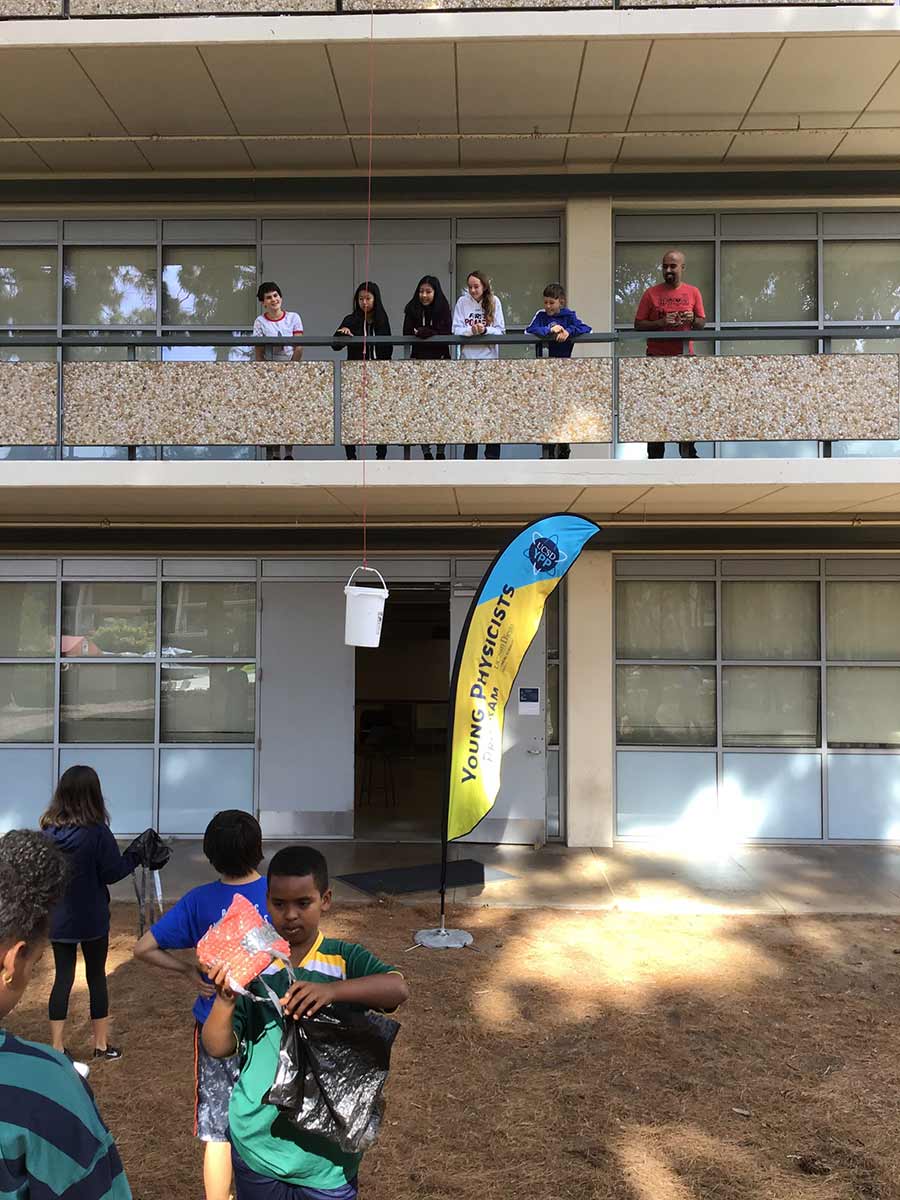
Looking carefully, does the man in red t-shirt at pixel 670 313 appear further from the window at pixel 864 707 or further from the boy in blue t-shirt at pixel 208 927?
the boy in blue t-shirt at pixel 208 927

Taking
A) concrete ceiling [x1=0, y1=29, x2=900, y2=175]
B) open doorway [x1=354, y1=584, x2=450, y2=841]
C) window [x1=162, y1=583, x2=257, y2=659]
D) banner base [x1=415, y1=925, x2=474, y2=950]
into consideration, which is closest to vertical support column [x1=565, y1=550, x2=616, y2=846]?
banner base [x1=415, y1=925, x2=474, y2=950]

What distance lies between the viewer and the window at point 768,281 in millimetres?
9617

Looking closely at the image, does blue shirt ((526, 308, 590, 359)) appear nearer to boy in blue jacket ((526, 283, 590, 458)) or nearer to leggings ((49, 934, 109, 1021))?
boy in blue jacket ((526, 283, 590, 458))

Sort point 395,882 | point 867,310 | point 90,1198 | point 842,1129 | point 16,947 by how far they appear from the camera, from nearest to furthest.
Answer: point 90,1198
point 16,947
point 842,1129
point 395,882
point 867,310

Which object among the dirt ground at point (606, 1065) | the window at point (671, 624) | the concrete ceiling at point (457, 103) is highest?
the concrete ceiling at point (457, 103)

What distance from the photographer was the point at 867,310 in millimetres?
9570

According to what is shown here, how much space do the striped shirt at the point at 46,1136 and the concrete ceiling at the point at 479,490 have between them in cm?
634

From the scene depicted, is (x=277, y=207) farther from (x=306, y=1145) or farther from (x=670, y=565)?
(x=306, y=1145)

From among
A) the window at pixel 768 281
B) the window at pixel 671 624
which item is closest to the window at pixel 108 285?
the window at pixel 671 624

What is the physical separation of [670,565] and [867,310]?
11.2 feet

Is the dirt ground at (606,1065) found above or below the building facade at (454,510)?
below

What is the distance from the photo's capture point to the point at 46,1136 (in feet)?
4.29

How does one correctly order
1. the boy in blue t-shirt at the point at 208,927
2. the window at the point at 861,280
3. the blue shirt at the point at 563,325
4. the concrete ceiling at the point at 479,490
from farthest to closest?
the window at the point at 861,280
the blue shirt at the point at 563,325
the concrete ceiling at the point at 479,490
the boy in blue t-shirt at the point at 208,927

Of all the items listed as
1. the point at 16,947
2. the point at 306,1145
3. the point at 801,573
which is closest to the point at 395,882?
the point at 801,573
